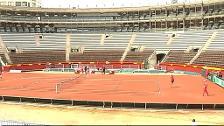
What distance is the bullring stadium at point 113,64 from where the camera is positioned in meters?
32.5

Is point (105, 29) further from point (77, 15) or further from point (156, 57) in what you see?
point (156, 57)

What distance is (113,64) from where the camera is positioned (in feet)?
248

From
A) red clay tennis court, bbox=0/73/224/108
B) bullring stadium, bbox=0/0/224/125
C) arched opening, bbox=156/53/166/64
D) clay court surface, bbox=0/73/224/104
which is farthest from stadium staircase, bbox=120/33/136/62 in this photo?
red clay tennis court, bbox=0/73/224/108

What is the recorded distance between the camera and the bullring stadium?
107 feet

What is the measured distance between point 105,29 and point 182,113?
67.1 meters

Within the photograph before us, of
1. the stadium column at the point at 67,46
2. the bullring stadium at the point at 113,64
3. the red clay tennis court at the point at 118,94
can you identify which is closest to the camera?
the bullring stadium at the point at 113,64

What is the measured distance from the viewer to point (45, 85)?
157ft

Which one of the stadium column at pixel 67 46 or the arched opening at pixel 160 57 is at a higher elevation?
the stadium column at pixel 67 46

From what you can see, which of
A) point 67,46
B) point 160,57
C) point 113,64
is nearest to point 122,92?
point 113,64

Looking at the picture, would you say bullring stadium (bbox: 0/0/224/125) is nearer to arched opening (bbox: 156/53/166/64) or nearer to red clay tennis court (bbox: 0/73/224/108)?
red clay tennis court (bbox: 0/73/224/108)

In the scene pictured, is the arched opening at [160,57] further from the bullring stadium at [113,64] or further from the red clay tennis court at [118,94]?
the red clay tennis court at [118,94]

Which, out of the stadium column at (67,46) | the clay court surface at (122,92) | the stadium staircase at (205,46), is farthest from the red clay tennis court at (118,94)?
the stadium column at (67,46)

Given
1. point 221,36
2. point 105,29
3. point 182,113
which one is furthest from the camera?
point 105,29

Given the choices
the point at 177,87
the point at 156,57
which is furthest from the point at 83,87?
the point at 156,57
